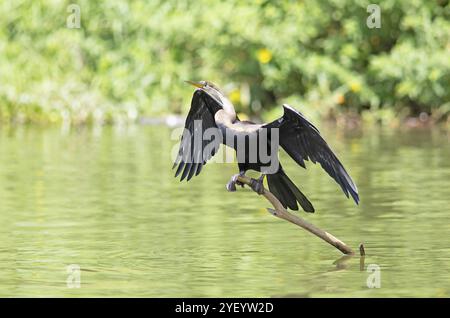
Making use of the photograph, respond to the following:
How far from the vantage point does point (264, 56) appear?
24672 mm

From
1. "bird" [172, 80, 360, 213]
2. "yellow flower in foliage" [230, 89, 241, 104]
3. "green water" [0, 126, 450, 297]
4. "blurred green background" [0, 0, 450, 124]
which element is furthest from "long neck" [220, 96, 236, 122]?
"yellow flower in foliage" [230, 89, 241, 104]

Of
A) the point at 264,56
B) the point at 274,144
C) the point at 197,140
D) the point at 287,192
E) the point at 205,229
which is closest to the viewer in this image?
the point at 274,144

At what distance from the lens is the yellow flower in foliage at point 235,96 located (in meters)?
25.0

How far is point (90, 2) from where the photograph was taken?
27.3 meters

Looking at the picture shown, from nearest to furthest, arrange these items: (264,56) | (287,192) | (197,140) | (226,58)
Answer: (287,192) < (197,140) < (264,56) < (226,58)

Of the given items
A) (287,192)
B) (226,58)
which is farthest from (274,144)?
(226,58)

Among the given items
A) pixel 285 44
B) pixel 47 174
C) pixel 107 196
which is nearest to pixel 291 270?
pixel 107 196

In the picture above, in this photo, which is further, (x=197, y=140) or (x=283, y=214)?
(x=197, y=140)

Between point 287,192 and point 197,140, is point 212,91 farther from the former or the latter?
point 287,192

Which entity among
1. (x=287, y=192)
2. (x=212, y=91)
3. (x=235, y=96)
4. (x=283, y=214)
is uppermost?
(x=235, y=96)

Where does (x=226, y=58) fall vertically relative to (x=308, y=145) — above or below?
above

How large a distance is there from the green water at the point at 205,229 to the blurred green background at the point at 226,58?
5.03m

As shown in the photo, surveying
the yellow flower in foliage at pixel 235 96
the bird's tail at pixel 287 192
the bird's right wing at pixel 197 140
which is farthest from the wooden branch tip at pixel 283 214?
the yellow flower in foliage at pixel 235 96

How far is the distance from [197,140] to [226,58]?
1555 cm
